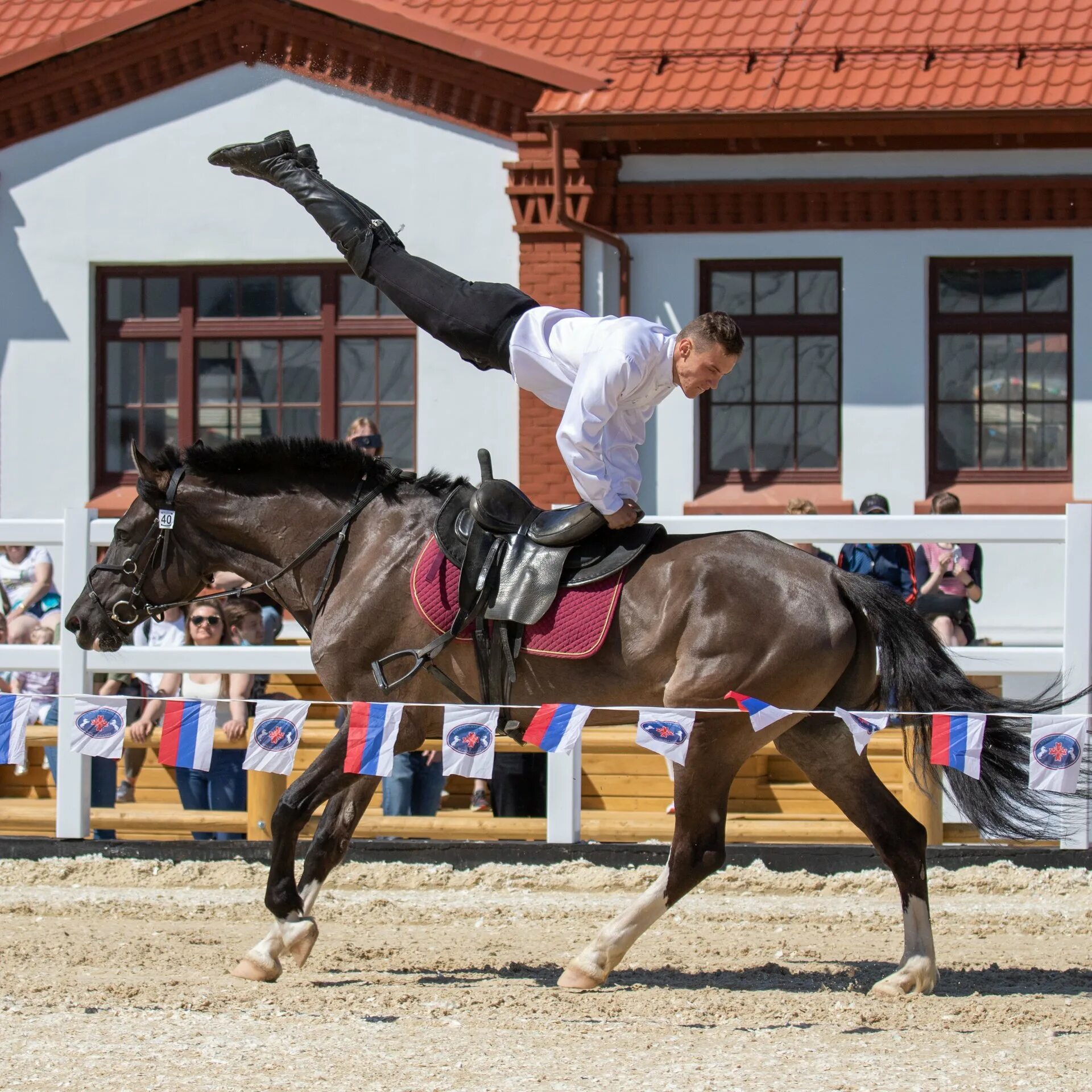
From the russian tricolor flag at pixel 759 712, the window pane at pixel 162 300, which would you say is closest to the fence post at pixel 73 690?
the russian tricolor flag at pixel 759 712

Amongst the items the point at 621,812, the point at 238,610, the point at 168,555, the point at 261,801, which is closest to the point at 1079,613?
the point at 621,812

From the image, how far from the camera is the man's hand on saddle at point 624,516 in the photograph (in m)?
5.89

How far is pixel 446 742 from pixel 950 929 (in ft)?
8.32

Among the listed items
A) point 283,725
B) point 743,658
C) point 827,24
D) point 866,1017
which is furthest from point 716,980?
point 827,24

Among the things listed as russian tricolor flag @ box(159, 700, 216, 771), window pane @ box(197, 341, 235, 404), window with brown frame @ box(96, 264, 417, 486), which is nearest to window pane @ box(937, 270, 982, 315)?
window with brown frame @ box(96, 264, 417, 486)

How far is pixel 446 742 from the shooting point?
20.0 feet

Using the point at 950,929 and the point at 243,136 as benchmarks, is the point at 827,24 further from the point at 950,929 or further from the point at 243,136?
the point at 950,929

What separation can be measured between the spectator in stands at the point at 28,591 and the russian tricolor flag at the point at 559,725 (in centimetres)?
425

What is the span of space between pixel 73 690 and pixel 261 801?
42.7 inches

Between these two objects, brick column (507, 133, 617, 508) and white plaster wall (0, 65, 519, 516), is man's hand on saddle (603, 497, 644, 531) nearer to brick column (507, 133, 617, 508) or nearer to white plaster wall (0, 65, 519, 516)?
brick column (507, 133, 617, 508)

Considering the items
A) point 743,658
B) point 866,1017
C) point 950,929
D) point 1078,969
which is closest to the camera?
point 866,1017

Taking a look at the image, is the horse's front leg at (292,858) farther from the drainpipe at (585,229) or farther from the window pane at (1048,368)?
the window pane at (1048,368)

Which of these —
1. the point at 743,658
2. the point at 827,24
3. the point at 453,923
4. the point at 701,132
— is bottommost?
the point at 453,923

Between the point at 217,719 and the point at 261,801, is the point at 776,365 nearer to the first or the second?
the point at 217,719
